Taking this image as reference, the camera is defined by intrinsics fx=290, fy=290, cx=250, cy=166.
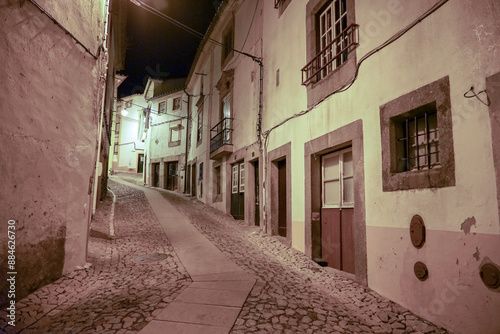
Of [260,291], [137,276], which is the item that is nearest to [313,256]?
[260,291]

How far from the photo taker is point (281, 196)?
8336 mm

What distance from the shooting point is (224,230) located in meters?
9.26

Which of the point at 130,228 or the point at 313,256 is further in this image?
the point at 130,228

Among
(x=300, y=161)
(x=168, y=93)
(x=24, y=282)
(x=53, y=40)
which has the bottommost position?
(x=24, y=282)

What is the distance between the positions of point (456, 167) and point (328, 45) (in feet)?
12.2

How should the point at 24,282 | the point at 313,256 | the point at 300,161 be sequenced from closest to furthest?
the point at 24,282 → the point at 313,256 → the point at 300,161

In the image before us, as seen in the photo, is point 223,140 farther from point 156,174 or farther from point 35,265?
point 156,174

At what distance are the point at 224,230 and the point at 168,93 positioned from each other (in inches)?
674

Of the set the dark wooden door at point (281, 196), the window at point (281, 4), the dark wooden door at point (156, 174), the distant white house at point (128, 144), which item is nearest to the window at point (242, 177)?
the dark wooden door at point (281, 196)

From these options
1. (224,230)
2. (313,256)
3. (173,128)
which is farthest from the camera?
(173,128)

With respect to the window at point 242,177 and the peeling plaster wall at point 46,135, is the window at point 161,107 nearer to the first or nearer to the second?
the window at point 242,177

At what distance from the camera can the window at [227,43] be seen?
12.8 meters

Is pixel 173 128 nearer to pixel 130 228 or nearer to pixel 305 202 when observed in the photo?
pixel 130 228

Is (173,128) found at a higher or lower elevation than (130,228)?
higher
